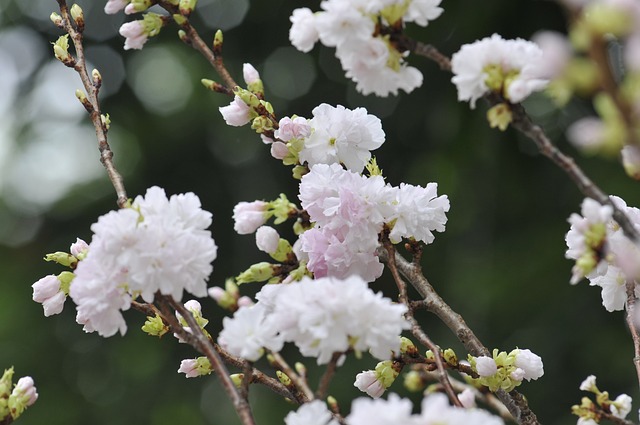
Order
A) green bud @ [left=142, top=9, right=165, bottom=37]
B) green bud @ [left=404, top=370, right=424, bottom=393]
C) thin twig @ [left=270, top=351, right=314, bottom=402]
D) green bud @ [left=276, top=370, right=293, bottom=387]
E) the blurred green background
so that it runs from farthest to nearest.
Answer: the blurred green background → green bud @ [left=404, top=370, right=424, bottom=393] → green bud @ [left=142, top=9, right=165, bottom=37] → green bud @ [left=276, top=370, right=293, bottom=387] → thin twig @ [left=270, top=351, right=314, bottom=402]

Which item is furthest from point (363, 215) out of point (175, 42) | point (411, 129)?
point (175, 42)

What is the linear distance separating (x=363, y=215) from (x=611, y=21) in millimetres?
394

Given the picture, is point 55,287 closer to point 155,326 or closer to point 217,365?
point 155,326

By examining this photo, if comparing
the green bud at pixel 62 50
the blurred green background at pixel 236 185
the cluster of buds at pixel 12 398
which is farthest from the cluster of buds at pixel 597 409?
the blurred green background at pixel 236 185

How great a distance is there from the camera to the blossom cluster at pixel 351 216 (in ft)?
2.62

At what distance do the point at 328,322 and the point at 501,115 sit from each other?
0.64ft

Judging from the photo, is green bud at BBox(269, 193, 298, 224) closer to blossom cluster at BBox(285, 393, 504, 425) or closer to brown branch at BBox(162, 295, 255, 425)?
brown branch at BBox(162, 295, 255, 425)

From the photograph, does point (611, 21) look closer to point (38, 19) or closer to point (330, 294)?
point (330, 294)

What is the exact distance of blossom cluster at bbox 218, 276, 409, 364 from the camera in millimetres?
588

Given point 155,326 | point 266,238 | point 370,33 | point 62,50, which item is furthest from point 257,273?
point 62,50

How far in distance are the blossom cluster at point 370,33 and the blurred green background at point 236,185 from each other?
235 cm

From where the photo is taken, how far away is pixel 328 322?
0.59m

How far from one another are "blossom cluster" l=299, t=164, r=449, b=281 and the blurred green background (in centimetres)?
222

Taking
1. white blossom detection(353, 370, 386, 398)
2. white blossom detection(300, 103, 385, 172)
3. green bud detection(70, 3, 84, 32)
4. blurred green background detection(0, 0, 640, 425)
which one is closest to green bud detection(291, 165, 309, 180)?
white blossom detection(300, 103, 385, 172)
